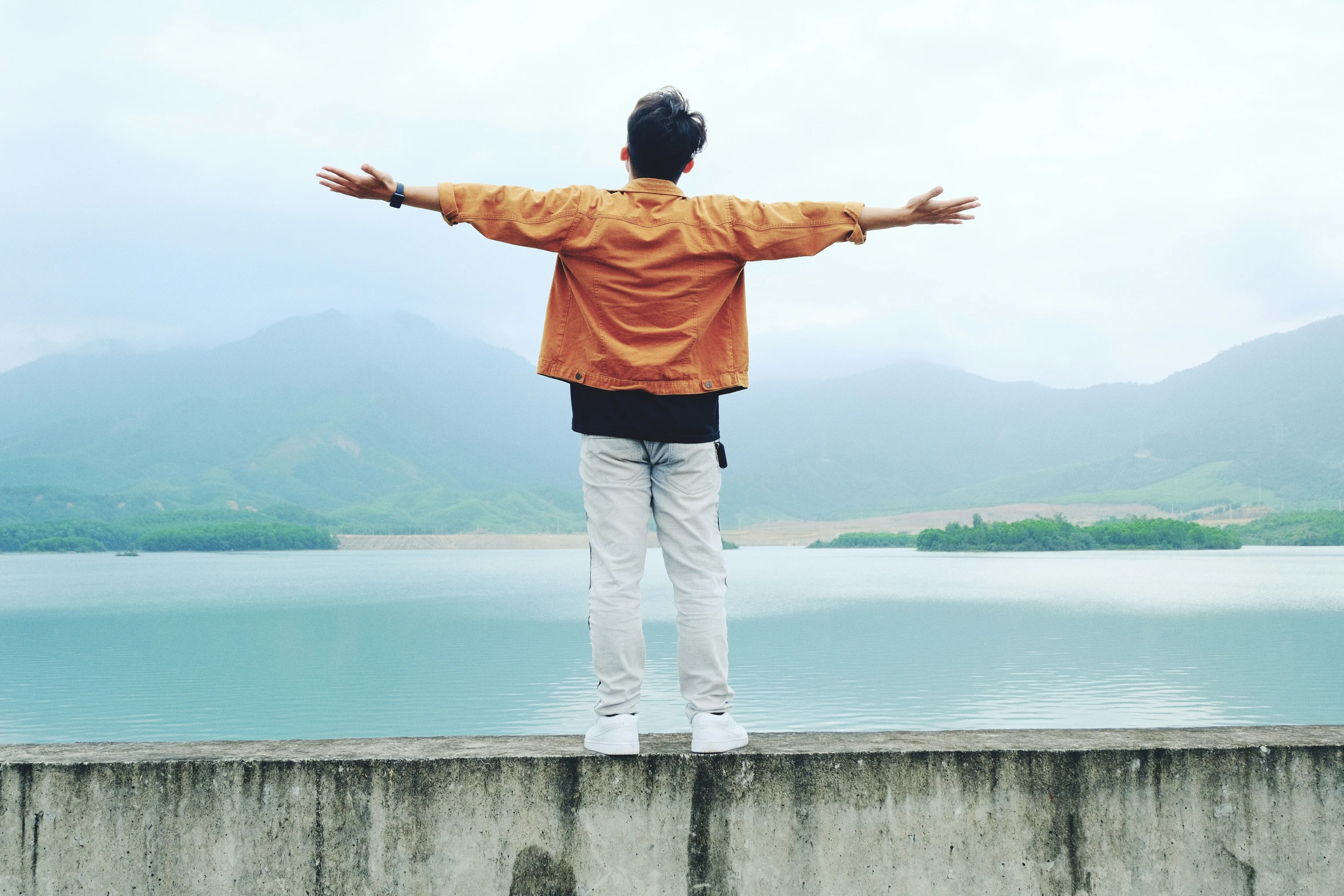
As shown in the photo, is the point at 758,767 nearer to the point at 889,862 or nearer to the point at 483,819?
the point at 889,862

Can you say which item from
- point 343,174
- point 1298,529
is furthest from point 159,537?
point 343,174

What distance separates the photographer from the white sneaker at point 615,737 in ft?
11.0

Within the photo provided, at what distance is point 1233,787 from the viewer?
3383mm

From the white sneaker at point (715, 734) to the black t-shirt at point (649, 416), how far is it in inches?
38.8

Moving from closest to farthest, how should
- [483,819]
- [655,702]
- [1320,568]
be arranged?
[483,819]
[655,702]
[1320,568]

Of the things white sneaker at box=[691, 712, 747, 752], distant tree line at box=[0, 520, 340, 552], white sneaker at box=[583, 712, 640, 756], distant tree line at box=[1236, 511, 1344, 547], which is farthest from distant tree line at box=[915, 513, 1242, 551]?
white sneaker at box=[583, 712, 640, 756]

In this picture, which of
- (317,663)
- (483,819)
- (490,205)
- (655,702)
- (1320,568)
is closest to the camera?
(483,819)

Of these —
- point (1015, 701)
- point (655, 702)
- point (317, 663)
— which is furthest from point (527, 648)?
point (1015, 701)

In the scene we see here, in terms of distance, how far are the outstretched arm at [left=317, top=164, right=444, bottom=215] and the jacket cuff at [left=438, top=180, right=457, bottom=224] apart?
0.08 feet

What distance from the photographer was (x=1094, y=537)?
14412cm

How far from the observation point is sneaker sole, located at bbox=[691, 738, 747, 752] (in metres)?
3.37

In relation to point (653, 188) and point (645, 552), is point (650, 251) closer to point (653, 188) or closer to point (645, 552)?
point (653, 188)

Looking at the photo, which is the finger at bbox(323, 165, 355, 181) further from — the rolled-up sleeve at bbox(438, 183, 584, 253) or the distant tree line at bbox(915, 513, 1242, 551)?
the distant tree line at bbox(915, 513, 1242, 551)

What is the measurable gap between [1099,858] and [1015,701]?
2421 centimetres
